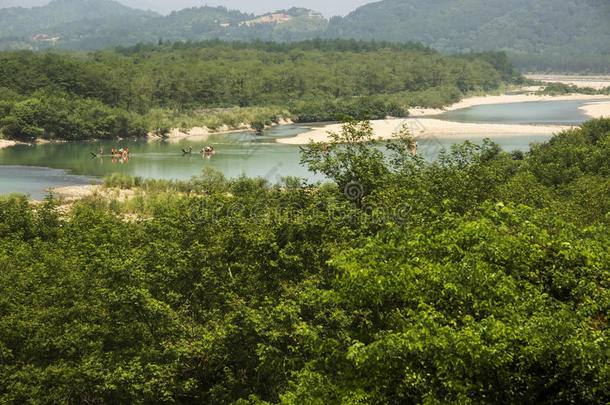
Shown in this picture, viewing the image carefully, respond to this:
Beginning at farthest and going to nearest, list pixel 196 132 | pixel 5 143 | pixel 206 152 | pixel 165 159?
pixel 196 132 → pixel 5 143 → pixel 206 152 → pixel 165 159

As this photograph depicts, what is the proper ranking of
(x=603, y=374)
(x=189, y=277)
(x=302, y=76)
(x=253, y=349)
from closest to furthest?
(x=603, y=374) → (x=253, y=349) → (x=189, y=277) → (x=302, y=76)

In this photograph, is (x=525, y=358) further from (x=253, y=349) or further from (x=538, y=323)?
(x=253, y=349)

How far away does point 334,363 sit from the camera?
42.3ft

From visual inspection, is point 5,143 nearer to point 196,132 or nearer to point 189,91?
point 196,132

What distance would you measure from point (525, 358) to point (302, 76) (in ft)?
483

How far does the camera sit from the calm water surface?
207 feet

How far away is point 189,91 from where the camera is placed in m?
129

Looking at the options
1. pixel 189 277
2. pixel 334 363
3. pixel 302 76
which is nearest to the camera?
pixel 334 363

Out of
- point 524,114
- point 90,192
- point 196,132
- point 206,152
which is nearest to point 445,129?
point 524,114

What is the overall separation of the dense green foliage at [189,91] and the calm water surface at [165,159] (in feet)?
22.6

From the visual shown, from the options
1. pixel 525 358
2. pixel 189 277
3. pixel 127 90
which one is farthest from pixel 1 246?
pixel 127 90

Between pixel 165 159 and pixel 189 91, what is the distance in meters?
55.8

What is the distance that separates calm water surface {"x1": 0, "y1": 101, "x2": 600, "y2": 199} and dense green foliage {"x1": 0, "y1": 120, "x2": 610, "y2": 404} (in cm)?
3816

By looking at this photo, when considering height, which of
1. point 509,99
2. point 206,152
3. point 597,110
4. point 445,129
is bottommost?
point 206,152
